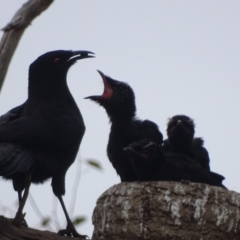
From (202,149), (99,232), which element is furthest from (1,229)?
(202,149)

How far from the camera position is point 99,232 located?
7.88m

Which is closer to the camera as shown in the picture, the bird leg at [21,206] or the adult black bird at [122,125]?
the bird leg at [21,206]

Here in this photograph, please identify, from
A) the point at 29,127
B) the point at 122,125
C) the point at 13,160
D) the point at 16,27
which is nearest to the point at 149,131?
the point at 122,125

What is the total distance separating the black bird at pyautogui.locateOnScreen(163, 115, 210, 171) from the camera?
29.5 feet

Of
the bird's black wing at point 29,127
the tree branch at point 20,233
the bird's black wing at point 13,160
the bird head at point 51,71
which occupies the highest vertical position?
the bird head at point 51,71

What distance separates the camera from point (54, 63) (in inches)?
330

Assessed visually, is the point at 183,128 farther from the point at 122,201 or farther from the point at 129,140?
the point at 122,201

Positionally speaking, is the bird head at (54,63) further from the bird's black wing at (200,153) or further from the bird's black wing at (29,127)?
the bird's black wing at (200,153)

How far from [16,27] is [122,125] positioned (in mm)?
4255

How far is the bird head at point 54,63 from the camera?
833 cm

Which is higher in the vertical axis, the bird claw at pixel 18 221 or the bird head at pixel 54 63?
the bird head at pixel 54 63

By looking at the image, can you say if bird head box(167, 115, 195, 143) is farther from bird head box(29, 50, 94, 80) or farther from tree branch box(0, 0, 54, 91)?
tree branch box(0, 0, 54, 91)

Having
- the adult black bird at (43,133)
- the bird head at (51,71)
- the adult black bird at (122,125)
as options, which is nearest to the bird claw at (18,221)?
the adult black bird at (43,133)

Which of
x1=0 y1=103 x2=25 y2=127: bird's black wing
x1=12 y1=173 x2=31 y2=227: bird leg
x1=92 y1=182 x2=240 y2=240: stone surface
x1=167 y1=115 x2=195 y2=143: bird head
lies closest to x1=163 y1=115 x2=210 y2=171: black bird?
x1=167 y1=115 x2=195 y2=143: bird head
